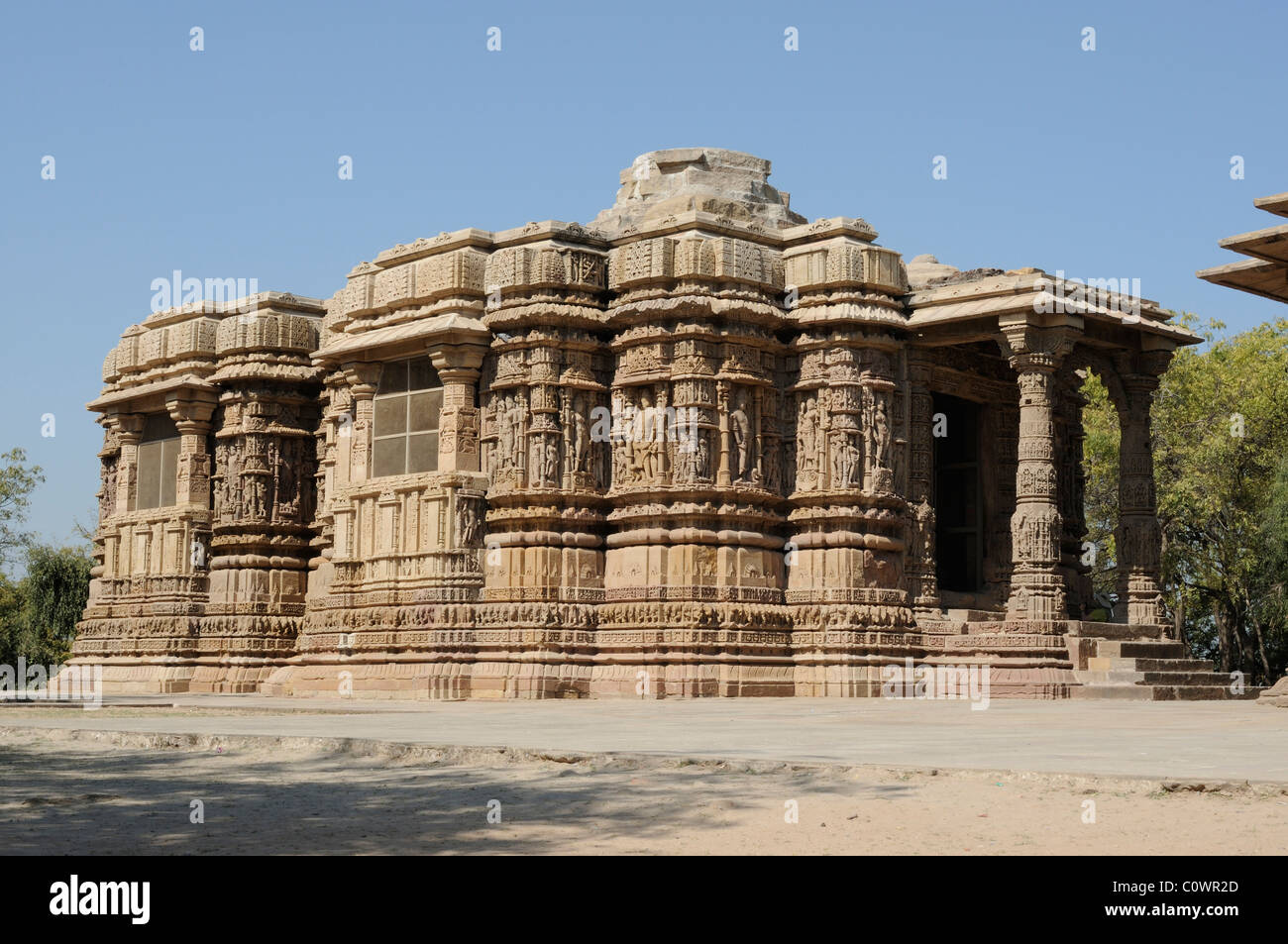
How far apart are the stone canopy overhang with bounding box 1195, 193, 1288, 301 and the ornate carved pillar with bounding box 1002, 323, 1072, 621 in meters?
7.95

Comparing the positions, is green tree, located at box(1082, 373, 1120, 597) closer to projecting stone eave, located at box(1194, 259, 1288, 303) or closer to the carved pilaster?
the carved pilaster

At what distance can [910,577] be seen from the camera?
2597cm

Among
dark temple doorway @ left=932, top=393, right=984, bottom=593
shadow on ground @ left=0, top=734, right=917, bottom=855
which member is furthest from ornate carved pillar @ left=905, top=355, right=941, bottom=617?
shadow on ground @ left=0, top=734, right=917, bottom=855

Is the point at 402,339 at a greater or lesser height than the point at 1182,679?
greater

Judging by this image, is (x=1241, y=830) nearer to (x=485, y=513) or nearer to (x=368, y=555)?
(x=485, y=513)

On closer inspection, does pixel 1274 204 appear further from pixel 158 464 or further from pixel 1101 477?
pixel 1101 477

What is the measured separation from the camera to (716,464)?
25.3 metres

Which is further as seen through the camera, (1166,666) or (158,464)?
(158,464)

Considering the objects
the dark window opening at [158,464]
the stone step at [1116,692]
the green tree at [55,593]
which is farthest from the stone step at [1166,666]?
the green tree at [55,593]

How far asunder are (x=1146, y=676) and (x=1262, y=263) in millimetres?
9034

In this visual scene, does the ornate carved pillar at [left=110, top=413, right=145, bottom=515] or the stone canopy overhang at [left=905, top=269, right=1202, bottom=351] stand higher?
the stone canopy overhang at [left=905, top=269, right=1202, bottom=351]

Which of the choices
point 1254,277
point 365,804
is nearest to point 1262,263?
point 1254,277

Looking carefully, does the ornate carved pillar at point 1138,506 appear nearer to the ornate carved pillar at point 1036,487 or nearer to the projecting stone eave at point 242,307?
the ornate carved pillar at point 1036,487

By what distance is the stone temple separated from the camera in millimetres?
24562
